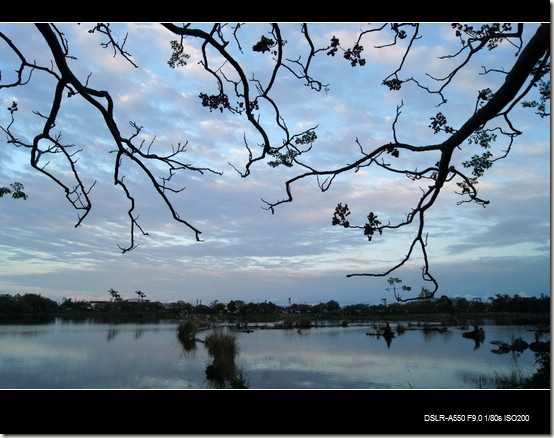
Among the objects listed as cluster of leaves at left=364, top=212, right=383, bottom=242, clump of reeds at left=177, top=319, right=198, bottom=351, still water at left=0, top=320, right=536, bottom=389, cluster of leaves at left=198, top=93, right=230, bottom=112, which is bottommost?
still water at left=0, top=320, right=536, bottom=389

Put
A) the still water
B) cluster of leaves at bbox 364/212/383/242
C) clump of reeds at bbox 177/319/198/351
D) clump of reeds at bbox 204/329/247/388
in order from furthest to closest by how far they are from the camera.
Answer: clump of reeds at bbox 177/319/198/351 → the still water → clump of reeds at bbox 204/329/247/388 → cluster of leaves at bbox 364/212/383/242

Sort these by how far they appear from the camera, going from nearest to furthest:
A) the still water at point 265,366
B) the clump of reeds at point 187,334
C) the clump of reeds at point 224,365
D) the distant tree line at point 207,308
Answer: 1. the clump of reeds at point 224,365
2. the still water at point 265,366
3. the clump of reeds at point 187,334
4. the distant tree line at point 207,308

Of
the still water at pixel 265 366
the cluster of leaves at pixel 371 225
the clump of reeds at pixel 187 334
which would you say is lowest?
the still water at pixel 265 366

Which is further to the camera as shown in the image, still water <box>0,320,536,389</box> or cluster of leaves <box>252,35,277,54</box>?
still water <box>0,320,536,389</box>

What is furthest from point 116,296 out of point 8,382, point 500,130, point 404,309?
point 500,130

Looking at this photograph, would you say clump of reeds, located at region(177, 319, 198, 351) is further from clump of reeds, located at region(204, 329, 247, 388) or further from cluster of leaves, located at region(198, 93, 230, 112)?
cluster of leaves, located at region(198, 93, 230, 112)

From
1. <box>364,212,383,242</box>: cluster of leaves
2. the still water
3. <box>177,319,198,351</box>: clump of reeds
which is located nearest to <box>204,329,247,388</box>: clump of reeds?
the still water

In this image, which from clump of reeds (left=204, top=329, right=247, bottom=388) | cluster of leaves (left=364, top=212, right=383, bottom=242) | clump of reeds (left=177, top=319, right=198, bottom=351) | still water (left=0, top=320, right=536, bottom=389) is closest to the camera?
cluster of leaves (left=364, top=212, right=383, bottom=242)

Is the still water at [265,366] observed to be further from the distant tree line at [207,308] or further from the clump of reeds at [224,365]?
the distant tree line at [207,308]

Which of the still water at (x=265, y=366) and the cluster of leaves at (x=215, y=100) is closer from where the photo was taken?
the cluster of leaves at (x=215, y=100)

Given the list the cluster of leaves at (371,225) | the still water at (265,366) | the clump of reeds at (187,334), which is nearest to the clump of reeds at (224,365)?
the still water at (265,366)

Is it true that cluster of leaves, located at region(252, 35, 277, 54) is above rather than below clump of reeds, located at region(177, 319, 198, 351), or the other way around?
above

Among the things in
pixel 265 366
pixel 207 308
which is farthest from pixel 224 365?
pixel 207 308
